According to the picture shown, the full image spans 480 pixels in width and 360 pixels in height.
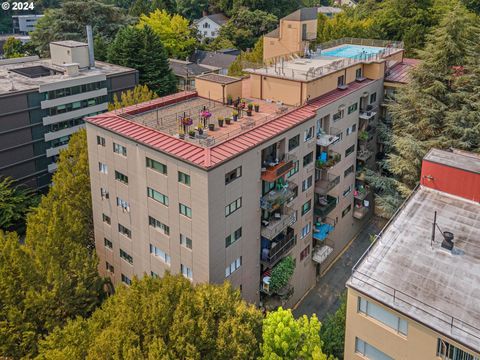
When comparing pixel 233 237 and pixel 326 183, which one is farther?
pixel 326 183

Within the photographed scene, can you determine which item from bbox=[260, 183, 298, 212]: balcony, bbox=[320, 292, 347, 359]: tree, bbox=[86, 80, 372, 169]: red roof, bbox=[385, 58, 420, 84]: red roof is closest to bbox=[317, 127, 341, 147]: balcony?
bbox=[86, 80, 372, 169]: red roof

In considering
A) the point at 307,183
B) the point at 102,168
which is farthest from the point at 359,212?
the point at 102,168

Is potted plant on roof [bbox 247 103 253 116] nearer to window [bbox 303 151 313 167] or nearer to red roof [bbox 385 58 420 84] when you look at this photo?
window [bbox 303 151 313 167]

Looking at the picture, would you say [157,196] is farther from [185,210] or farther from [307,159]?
[307,159]

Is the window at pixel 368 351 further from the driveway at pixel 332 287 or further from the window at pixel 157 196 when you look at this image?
the driveway at pixel 332 287

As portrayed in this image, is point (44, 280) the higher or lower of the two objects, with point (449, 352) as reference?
lower

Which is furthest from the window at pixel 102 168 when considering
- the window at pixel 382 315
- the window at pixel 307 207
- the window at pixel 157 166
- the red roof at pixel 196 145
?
the window at pixel 382 315
